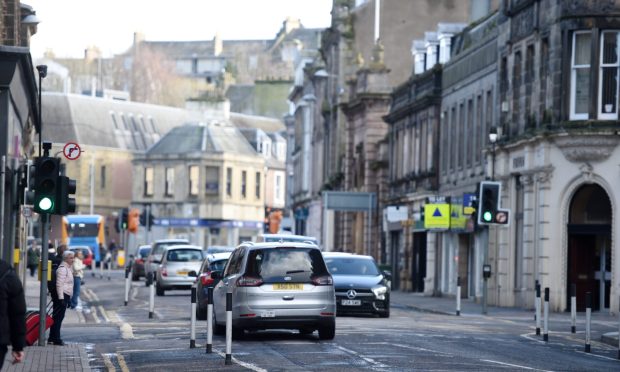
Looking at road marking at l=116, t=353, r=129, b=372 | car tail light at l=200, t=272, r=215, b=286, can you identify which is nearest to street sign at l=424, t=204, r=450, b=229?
car tail light at l=200, t=272, r=215, b=286

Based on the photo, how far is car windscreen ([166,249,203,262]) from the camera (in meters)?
56.6

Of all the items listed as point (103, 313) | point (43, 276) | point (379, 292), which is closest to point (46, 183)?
point (43, 276)

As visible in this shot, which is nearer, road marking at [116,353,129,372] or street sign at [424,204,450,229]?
road marking at [116,353,129,372]

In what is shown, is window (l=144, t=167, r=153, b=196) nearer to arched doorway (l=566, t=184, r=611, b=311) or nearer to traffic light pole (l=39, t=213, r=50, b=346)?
arched doorway (l=566, t=184, r=611, b=311)

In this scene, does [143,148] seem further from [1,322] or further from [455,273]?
[1,322]

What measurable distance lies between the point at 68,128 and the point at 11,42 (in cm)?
8857

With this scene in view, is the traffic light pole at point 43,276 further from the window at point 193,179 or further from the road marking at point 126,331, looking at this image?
the window at point 193,179

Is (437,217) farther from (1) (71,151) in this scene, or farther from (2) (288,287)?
(2) (288,287)

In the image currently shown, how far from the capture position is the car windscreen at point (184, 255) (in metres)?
56.6

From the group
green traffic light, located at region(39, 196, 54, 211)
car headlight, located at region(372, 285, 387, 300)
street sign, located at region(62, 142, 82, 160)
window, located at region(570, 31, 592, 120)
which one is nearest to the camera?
green traffic light, located at region(39, 196, 54, 211)

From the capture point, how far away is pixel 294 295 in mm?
28438

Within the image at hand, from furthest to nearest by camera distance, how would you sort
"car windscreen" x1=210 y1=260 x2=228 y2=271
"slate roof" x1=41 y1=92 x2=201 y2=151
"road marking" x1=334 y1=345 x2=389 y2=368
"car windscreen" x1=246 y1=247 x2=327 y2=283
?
1. "slate roof" x1=41 y1=92 x2=201 y2=151
2. "car windscreen" x1=210 y1=260 x2=228 y2=271
3. "car windscreen" x1=246 y1=247 x2=327 y2=283
4. "road marking" x1=334 y1=345 x2=389 y2=368

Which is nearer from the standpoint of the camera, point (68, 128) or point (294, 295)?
point (294, 295)

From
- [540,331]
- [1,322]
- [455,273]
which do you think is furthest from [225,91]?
[1,322]
